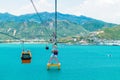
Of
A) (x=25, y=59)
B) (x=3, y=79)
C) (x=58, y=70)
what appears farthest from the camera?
(x=58, y=70)

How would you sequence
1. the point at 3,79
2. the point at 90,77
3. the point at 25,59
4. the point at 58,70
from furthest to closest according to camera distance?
the point at 58,70, the point at 90,77, the point at 3,79, the point at 25,59

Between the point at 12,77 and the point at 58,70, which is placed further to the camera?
the point at 58,70

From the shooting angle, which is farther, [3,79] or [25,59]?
[3,79]

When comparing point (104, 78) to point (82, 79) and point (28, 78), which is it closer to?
point (82, 79)

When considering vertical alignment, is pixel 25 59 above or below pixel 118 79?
above

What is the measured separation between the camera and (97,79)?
291ft

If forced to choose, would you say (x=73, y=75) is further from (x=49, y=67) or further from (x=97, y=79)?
(x=49, y=67)

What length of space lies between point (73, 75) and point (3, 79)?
18.3 meters

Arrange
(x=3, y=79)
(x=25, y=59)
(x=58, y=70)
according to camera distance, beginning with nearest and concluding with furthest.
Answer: (x=25, y=59), (x=3, y=79), (x=58, y=70)

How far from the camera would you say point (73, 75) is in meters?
94.9

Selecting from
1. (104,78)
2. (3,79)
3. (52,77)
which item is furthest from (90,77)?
(3,79)

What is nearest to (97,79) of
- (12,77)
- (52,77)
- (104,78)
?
(104,78)

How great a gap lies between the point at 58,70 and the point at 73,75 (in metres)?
13.1

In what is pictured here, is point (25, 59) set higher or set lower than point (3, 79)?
higher
